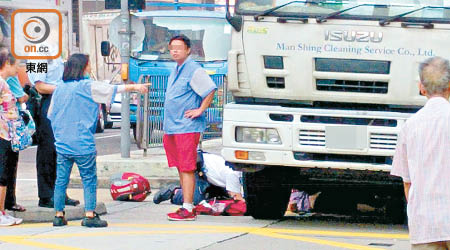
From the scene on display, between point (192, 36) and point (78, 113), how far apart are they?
11.6 meters

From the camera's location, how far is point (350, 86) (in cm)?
1055

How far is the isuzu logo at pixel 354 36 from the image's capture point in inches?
407

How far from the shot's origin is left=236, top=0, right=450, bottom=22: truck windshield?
10.2m

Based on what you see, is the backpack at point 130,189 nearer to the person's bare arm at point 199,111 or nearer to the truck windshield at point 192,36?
the person's bare arm at point 199,111

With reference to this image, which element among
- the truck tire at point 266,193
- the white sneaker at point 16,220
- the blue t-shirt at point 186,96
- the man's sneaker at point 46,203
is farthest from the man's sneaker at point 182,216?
the white sneaker at point 16,220

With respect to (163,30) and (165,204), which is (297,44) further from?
(163,30)

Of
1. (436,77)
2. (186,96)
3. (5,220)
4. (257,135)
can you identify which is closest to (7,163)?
(5,220)

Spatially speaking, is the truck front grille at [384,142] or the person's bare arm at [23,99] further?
the person's bare arm at [23,99]

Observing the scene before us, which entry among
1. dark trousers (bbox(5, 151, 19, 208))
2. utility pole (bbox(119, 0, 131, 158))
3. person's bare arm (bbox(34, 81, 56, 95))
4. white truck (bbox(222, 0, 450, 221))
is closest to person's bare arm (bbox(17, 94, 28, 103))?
person's bare arm (bbox(34, 81, 56, 95))

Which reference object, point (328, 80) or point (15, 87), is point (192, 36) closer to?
point (15, 87)

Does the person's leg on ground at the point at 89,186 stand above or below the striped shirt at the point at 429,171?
below

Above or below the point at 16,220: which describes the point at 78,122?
above

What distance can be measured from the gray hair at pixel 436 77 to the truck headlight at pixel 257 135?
432 centimetres

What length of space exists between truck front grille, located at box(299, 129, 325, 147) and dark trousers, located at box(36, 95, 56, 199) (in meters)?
2.75
